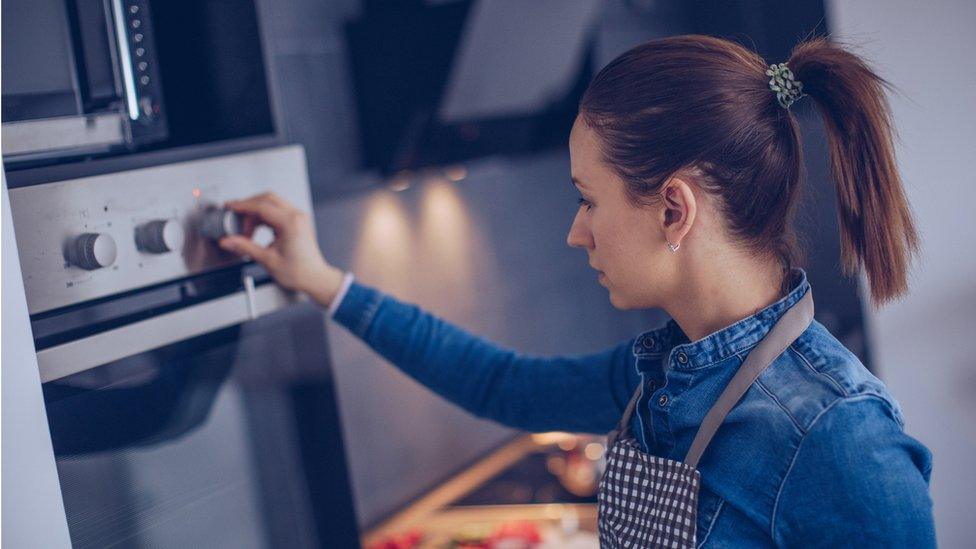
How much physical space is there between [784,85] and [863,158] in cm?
10

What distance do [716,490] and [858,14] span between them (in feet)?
3.88

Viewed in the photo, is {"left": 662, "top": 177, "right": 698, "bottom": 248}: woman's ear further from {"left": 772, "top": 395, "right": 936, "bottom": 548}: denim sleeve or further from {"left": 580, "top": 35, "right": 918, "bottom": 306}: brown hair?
{"left": 772, "top": 395, "right": 936, "bottom": 548}: denim sleeve

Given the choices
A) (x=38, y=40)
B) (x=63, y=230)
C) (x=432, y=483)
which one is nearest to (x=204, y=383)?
(x=63, y=230)

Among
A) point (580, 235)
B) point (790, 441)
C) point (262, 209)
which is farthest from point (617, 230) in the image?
point (262, 209)

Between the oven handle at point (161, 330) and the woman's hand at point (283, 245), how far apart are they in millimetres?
26

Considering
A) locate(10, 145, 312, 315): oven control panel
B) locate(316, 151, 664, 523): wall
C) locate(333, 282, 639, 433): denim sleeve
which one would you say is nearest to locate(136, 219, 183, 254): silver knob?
locate(10, 145, 312, 315): oven control panel

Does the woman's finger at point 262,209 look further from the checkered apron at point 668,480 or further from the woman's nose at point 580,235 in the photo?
the checkered apron at point 668,480

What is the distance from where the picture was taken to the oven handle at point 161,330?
0.70 m

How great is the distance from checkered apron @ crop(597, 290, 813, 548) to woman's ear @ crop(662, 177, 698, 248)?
0.13 metres

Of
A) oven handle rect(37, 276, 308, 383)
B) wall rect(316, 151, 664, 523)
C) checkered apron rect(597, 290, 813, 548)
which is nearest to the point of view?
oven handle rect(37, 276, 308, 383)

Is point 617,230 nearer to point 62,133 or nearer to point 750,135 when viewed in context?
point 750,135

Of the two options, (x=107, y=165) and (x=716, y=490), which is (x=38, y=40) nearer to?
(x=107, y=165)

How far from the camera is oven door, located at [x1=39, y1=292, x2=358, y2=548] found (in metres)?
0.72

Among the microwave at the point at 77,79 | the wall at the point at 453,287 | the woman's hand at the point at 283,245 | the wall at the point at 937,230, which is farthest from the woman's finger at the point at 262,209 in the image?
the wall at the point at 937,230
